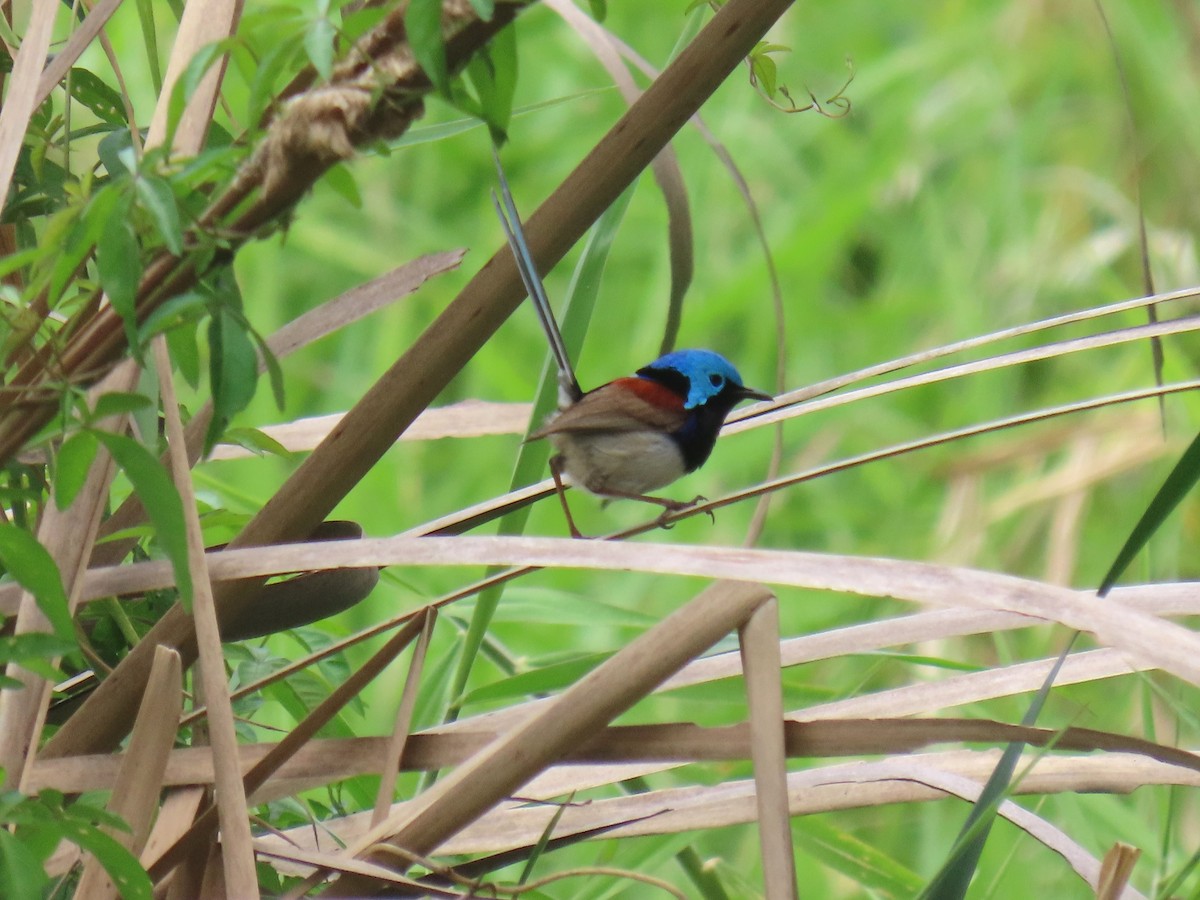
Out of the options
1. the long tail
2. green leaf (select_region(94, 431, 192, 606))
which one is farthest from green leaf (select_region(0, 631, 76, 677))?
the long tail

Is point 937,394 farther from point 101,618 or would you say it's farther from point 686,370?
point 101,618

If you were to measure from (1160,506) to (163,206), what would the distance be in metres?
0.96

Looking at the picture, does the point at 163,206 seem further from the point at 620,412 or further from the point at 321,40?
the point at 620,412

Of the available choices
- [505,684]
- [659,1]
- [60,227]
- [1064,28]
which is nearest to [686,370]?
[505,684]

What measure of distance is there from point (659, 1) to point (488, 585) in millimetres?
4678

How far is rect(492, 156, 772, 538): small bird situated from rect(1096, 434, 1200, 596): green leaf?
1508 mm

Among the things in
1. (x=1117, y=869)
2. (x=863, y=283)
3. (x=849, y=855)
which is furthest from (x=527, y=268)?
(x=863, y=283)

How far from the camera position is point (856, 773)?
1.55 meters

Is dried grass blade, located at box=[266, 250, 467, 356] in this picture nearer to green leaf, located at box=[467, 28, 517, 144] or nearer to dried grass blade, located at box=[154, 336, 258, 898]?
dried grass blade, located at box=[154, 336, 258, 898]

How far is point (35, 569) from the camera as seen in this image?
1166 mm

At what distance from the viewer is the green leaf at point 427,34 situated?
1032 millimetres

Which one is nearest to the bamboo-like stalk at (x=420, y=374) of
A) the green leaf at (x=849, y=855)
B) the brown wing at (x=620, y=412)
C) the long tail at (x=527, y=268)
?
the long tail at (x=527, y=268)

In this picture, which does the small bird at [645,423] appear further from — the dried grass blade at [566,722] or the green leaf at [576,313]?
the dried grass blade at [566,722]

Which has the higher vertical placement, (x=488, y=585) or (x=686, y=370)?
(x=686, y=370)
